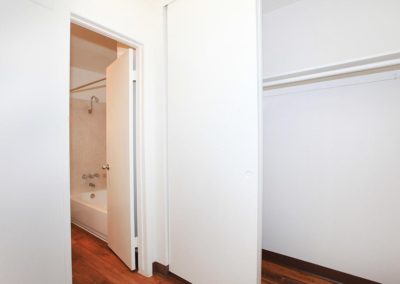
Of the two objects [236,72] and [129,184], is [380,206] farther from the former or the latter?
[129,184]

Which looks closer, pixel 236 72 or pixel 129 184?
pixel 236 72

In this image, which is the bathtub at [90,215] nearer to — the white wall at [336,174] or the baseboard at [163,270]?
the baseboard at [163,270]

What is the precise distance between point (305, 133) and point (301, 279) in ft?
4.47

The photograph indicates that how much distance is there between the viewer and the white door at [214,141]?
1315 millimetres

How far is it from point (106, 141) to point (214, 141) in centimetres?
167

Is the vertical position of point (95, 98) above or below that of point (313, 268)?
above

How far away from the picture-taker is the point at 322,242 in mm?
1790

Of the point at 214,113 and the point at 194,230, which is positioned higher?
the point at 214,113

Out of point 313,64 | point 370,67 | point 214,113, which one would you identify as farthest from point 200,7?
point 370,67

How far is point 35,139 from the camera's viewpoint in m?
1.18

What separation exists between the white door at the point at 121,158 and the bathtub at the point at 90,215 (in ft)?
1.20

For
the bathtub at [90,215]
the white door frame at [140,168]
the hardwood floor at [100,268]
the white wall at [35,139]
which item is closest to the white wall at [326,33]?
the white door frame at [140,168]

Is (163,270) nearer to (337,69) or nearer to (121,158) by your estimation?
(121,158)

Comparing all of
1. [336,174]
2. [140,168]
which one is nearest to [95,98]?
[140,168]
